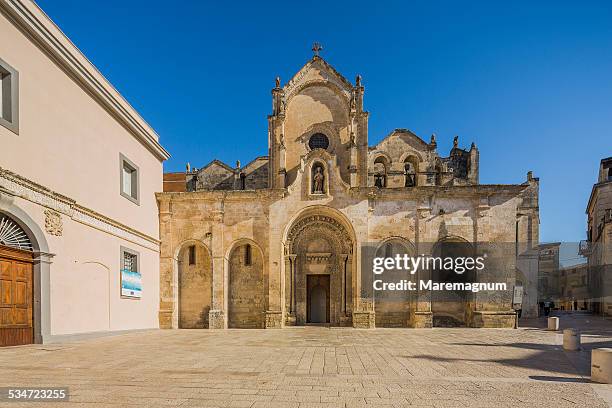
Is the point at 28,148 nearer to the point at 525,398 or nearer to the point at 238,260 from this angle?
the point at 238,260

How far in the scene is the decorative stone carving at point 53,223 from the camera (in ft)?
40.1

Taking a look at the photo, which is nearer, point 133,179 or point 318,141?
point 133,179

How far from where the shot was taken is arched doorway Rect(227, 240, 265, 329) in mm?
21192

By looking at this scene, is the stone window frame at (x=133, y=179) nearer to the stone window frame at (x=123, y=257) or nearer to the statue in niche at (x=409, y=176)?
the stone window frame at (x=123, y=257)

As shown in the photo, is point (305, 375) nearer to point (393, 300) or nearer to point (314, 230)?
point (393, 300)

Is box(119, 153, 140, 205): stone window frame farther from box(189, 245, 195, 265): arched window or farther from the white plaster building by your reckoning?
box(189, 245, 195, 265): arched window

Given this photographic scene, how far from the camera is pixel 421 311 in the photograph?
19703mm

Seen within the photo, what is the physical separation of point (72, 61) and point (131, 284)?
31.6ft

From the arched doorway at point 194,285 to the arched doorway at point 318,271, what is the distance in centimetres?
447

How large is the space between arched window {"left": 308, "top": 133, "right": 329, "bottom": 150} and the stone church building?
61mm

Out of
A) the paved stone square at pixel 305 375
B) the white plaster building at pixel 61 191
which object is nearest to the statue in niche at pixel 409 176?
the paved stone square at pixel 305 375

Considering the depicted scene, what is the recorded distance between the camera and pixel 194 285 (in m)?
21.5

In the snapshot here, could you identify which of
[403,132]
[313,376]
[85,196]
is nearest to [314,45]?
[403,132]

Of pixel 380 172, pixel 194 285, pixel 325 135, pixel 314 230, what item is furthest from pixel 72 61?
pixel 380 172
